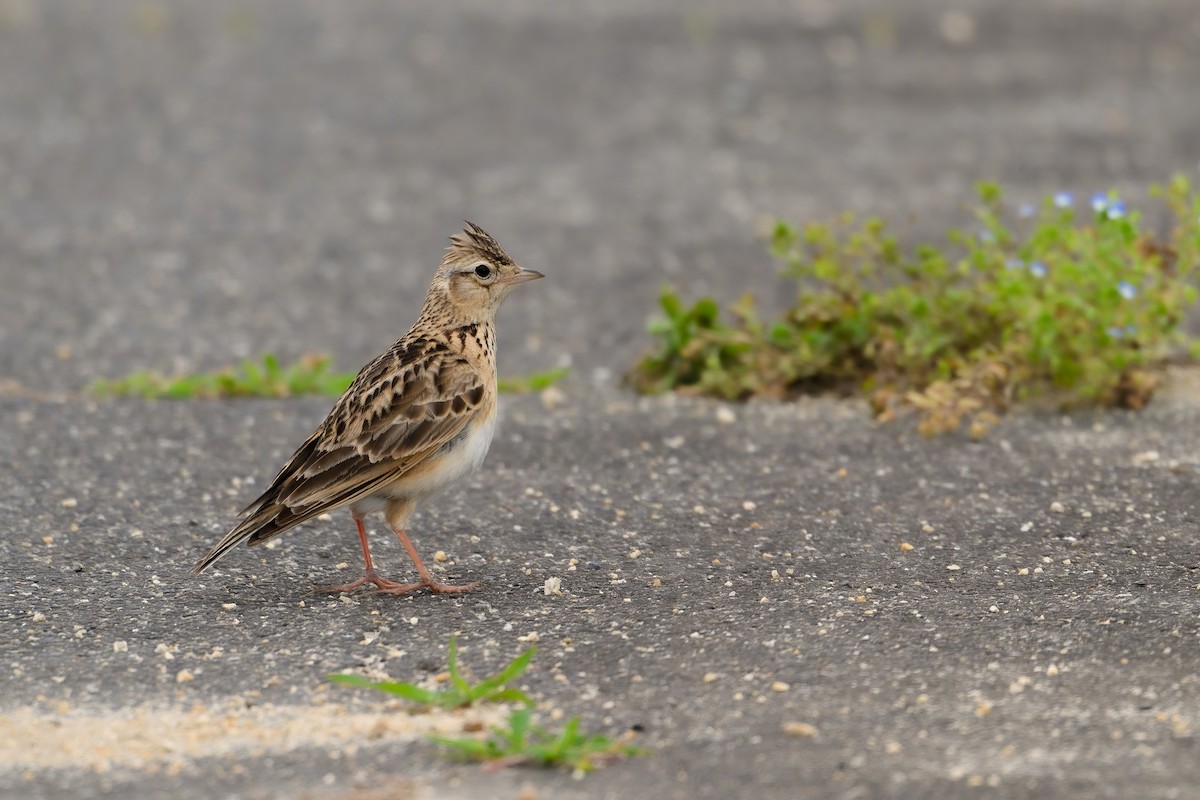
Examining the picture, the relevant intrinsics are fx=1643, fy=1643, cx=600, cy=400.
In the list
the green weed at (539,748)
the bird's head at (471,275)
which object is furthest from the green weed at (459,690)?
the bird's head at (471,275)

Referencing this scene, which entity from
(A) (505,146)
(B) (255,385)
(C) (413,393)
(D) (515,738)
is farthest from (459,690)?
(A) (505,146)

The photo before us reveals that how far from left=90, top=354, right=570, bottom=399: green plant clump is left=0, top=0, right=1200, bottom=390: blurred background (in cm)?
47

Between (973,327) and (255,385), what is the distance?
3.76m

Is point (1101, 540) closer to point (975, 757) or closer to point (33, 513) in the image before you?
point (975, 757)

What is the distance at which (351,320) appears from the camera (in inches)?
403

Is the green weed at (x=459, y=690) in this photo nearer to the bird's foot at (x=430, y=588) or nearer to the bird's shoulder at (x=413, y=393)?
the bird's foot at (x=430, y=588)

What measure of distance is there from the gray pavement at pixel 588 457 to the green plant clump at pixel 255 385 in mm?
149

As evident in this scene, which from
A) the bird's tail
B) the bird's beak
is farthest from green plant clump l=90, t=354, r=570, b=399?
the bird's tail

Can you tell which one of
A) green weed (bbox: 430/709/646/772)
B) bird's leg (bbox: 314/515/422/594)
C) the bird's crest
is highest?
the bird's crest

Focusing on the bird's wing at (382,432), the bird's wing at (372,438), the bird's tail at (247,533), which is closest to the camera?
the bird's tail at (247,533)

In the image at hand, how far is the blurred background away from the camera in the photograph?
10391mm

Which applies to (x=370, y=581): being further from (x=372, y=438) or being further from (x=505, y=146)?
(x=505, y=146)

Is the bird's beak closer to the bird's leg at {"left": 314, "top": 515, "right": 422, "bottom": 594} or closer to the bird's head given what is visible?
the bird's head

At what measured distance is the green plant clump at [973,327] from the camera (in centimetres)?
797
